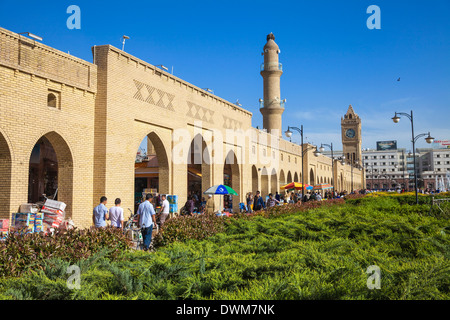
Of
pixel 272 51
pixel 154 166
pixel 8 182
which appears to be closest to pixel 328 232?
pixel 8 182

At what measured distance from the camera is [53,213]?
11727 millimetres

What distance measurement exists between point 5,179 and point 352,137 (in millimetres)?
93270

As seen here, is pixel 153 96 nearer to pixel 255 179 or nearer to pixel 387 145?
pixel 255 179

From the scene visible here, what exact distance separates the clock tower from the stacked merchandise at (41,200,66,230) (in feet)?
296

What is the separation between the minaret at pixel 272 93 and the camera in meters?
38.0

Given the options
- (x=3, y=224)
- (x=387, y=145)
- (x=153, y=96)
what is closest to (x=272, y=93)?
(x=153, y=96)

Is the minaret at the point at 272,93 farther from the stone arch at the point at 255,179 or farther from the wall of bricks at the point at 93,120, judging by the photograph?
the wall of bricks at the point at 93,120

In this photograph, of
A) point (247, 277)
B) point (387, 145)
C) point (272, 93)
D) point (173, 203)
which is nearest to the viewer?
point (247, 277)

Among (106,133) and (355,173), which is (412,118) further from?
(355,173)

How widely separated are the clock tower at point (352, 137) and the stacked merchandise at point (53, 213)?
90352 millimetres

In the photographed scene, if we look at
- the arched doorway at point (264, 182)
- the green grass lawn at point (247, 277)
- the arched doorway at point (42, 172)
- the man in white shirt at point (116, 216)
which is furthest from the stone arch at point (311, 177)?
the green grass lawn at point (247, 277)

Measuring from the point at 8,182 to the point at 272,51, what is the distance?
3229 cm

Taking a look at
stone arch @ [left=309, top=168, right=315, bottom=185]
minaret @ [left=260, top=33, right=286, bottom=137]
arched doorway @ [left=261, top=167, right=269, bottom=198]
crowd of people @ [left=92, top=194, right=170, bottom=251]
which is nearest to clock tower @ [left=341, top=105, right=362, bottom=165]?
stone arch @ [left=309, top=168, right=315, bottom=185]

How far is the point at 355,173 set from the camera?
267 feet
